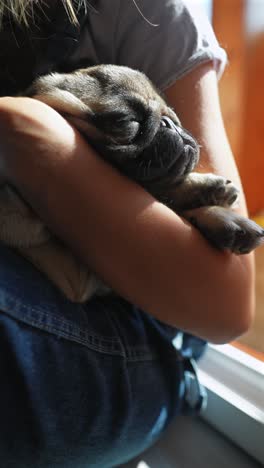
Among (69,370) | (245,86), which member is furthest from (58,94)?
(245,86)

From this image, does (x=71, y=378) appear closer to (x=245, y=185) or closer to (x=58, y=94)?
(x=58, y=94)

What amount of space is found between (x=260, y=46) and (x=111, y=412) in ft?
5.96

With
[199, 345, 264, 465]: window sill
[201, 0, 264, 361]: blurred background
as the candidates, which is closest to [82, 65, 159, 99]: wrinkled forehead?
[199, 345, 264, 465]: window sill

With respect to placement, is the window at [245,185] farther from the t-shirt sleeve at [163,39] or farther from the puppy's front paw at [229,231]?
the t-shirt sleeve at [163,39]

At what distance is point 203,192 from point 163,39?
281mm

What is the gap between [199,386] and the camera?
733mm

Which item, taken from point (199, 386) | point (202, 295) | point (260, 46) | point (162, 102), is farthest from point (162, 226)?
point (260, 46)

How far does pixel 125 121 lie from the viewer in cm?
56

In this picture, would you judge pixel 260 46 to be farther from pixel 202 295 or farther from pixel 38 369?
pixel 38 369

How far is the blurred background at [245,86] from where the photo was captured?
1692mm

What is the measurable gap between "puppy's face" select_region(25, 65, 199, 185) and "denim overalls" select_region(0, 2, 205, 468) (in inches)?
4.2

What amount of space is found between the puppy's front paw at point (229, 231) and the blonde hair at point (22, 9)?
386mm

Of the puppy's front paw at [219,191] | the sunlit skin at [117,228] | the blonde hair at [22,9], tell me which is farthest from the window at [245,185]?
the blonde hair at [22,9]

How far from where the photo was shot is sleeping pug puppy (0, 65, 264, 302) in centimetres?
56
